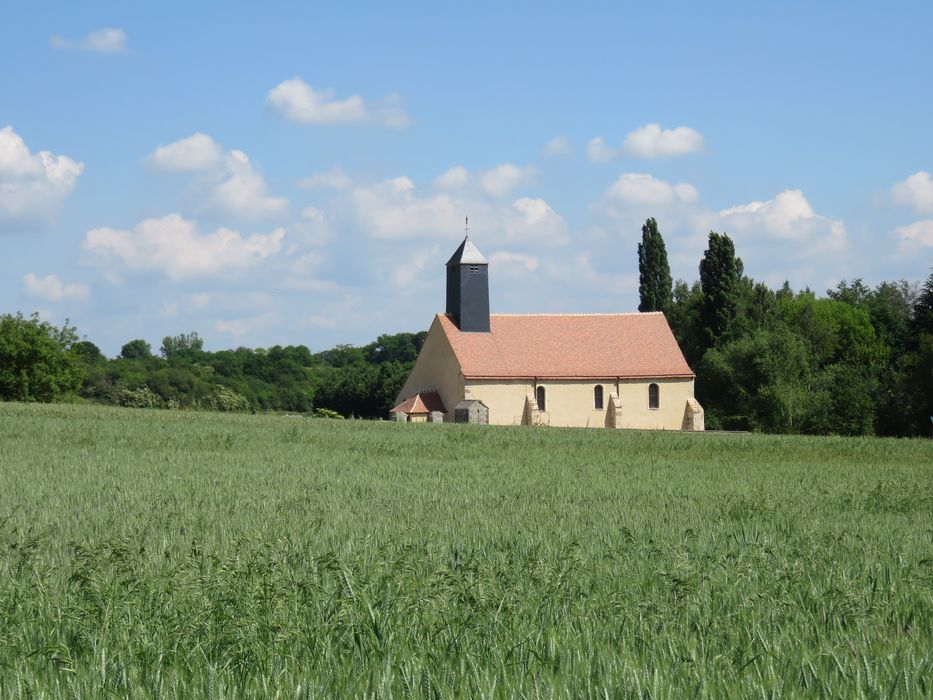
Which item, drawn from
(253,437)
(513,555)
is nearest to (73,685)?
(513,555)

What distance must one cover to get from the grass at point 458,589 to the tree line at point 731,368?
3574 cm

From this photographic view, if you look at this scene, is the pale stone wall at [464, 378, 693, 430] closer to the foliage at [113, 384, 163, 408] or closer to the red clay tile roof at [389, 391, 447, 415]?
the red clay tile roof at [389, 391, 447, 415]

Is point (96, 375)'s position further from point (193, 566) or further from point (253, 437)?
point (193, 566)

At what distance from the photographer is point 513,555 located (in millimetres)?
8500

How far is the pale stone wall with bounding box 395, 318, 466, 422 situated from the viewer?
2218 inches

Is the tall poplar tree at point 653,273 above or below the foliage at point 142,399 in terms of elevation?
above

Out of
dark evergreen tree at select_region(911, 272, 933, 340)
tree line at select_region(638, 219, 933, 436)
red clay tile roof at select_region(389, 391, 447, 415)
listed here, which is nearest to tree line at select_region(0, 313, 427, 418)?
red clay tile roof at select_region(389, 391, 447, 415)

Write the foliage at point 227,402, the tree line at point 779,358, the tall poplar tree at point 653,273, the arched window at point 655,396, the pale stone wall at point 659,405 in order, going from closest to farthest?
the tree line at point 779,358 → the pale stone wall at point 659,405 → the arched window at point 655,396 → the foliage at point 227,402 → the tall poplar tree at point 653,273

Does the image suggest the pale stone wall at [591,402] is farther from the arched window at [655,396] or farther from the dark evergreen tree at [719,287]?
the dark evergreen tree at [719,287]

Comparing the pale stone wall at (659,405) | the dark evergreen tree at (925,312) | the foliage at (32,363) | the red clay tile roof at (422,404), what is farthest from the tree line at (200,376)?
the dark evergreen tree at (925,312)

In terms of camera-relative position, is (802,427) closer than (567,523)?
No

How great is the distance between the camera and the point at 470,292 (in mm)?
58312

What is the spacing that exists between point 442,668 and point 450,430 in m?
28.5

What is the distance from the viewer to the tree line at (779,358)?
54.2 metres
